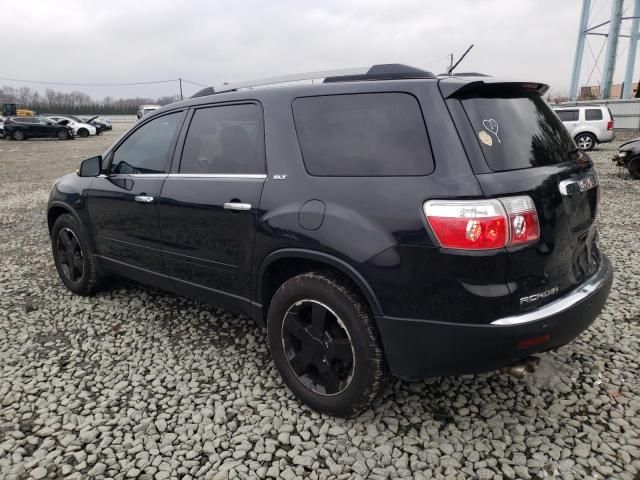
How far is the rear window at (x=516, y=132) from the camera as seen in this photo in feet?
7.26

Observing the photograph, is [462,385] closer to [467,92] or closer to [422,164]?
[422,164]

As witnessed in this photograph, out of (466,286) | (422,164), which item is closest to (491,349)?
(466,286)

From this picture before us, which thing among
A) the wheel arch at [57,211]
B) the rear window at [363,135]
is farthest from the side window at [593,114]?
the wheel arch at [57,211]

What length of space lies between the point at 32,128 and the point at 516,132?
33516 mm

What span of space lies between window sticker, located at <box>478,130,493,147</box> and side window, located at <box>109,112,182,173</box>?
7.12 feet

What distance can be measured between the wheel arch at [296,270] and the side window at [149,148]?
48.5 inches

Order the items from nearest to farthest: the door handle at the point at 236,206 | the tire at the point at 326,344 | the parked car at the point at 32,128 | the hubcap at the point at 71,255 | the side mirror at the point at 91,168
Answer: the tire at the point at 326,344, the door handle at the point at 236,206, the side mirror at the point at 91,168, the hubcap at the point at 71,255, the parked car at the point at 32,128

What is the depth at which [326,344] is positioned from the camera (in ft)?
8.25

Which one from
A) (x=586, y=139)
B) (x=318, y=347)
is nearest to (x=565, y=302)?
(x=318, y=347)

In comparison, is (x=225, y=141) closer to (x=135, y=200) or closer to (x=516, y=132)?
(x=135, y=200)

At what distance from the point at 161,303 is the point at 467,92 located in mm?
3216

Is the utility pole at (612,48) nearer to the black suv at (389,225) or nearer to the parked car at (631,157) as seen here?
the parked car at (631,157)

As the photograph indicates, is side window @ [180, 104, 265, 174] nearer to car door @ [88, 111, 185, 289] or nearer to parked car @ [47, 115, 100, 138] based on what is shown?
car door @ [88, 111, 185, 289]

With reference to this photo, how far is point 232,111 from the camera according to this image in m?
3.06
